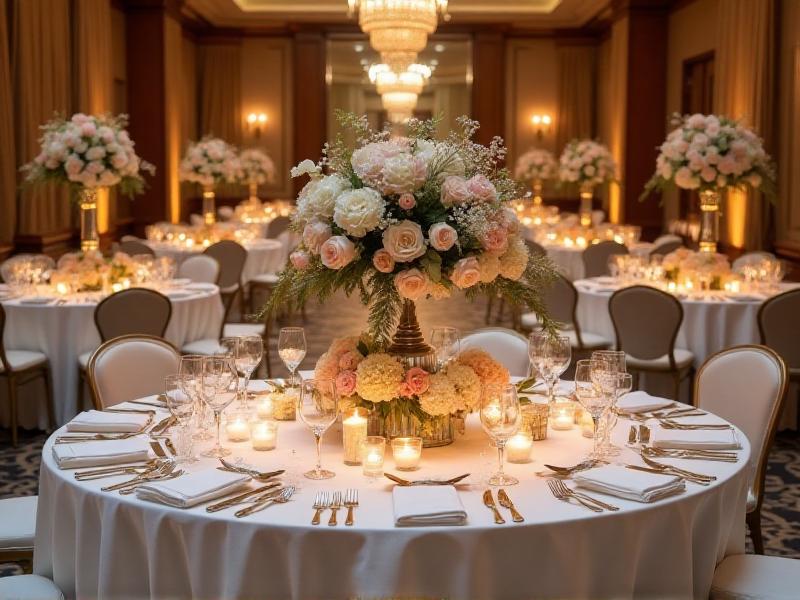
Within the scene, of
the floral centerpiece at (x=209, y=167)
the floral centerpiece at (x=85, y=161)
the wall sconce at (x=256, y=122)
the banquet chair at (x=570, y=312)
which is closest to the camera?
the banquet chair at (x=570, y=312)

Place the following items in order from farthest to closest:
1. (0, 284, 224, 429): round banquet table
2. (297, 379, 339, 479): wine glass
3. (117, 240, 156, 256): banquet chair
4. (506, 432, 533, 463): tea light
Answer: (117, 240, 156, 256): banquet chair < (0, 284, 224, 429): round banquet table < (506, 432, 533, 463): tea light < (297, 379, 339, 479): wine glass

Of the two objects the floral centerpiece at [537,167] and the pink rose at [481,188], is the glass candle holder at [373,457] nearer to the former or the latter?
the pink rose at [481,188]

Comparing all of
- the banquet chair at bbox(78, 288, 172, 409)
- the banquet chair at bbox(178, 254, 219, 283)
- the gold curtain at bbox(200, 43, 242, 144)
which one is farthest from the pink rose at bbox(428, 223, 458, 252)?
the gold curtain at bbox(200, 43, 242, 144)

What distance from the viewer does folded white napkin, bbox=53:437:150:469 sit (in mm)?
2947

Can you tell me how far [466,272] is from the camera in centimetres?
296

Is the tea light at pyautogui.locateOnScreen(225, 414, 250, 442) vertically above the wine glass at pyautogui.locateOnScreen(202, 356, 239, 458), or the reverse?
the wine glass at pyautogui.locateOnScreen(202, 356, 239, 458)

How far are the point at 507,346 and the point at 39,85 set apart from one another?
23.3ft

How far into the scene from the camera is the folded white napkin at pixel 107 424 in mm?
3348

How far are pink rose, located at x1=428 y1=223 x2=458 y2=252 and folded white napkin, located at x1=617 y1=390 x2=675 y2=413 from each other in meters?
1.09

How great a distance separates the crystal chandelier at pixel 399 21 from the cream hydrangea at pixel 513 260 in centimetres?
778

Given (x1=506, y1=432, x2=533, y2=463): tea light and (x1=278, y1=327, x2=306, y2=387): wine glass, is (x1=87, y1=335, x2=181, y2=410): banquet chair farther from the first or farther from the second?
(x1=506, y1=432, x2=533, y2=463): tea light

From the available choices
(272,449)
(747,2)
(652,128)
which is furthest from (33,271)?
(652,128)

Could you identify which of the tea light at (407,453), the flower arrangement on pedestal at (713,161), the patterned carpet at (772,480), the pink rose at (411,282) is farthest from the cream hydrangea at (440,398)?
the flower arrangement on pedestal at (713,161)

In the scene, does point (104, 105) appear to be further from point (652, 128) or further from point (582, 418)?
point (582, 418)
